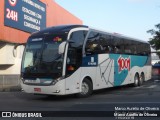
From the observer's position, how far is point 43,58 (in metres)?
15.2

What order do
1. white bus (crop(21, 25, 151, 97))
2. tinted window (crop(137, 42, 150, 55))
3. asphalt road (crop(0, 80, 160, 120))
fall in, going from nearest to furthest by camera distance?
asphalt road (crop(0, 80, 160, 120))
white bus (crop(21, 25, 151, 97))
tinted window (crop(137, 42, 150, 55))

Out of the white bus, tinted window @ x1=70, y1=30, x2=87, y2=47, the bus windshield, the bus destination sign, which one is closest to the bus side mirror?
the white bus

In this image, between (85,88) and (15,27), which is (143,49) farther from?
(15,27)

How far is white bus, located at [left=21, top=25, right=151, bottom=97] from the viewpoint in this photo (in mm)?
14844

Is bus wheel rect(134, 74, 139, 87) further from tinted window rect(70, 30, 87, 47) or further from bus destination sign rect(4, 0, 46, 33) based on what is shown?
bus destination sign rect(4, 0, 46, 33)

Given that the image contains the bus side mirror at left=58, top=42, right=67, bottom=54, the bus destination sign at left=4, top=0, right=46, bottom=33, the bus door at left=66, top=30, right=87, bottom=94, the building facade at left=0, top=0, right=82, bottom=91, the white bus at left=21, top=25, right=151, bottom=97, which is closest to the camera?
the bus side mirror at left=58, top=42, right=67, bottom=54

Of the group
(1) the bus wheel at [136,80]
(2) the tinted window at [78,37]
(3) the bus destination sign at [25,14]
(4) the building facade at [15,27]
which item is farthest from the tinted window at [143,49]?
(3) the bus destination sign at [25,14]

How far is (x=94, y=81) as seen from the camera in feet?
56.1

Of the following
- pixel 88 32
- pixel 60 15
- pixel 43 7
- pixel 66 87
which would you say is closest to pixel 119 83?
pixel 88 32

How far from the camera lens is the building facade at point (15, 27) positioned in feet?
83.5

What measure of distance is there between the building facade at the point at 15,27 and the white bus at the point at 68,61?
725 centimetres

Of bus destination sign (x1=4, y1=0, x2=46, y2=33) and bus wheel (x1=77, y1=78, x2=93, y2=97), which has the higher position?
bus destination sign (x1=4, y1=0, x2=46, y2=33)

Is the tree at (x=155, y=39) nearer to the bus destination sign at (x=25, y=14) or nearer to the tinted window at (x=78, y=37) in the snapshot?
the bus destination sign at (x=25, y=14)

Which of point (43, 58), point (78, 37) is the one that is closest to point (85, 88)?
point (78, 37)
